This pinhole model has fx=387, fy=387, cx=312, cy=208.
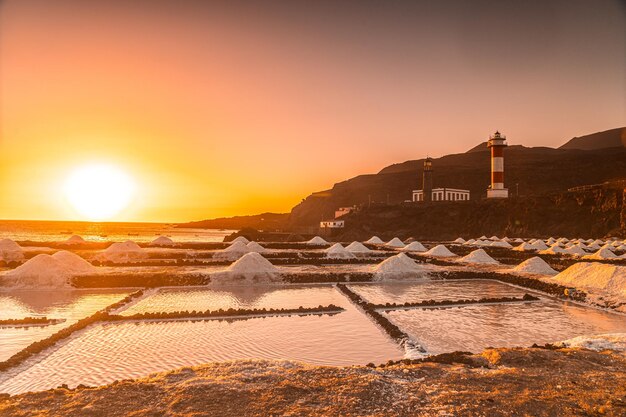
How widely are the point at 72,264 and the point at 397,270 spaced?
16.9 meters

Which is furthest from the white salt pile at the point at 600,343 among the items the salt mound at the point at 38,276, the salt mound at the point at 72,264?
the salt mound at the point at 72,264

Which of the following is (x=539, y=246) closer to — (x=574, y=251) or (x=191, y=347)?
(x=574, y=251)

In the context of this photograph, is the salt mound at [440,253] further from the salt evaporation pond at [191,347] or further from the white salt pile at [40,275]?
the white salt pile at [40,275]

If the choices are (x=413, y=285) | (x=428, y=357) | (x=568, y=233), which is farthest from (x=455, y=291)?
(x=568, y=233)

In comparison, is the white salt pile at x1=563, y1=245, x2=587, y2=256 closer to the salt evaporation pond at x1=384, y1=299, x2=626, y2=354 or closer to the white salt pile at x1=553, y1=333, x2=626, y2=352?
the salt evaporation pond at x1=384, y1=299, x2=626, y2=354

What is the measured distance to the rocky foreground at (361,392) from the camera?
5609mm

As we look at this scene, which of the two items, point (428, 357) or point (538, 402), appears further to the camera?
point (428, 357)

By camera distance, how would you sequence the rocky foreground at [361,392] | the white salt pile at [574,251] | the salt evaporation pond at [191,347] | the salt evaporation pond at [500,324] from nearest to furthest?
1. the rocky foreground at [361,392]
2. the salt evaporation pond at [191,347]
3. the salt evaporation pond at [500,324]
4. the white salt pile at [574,251]

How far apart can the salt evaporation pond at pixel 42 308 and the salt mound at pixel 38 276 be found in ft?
2.15

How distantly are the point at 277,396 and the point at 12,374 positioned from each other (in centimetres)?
564

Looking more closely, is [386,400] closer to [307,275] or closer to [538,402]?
[538,402]

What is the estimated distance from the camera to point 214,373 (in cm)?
705

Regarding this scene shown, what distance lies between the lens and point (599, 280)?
16.1 metres

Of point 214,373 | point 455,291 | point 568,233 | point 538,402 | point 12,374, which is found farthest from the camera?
point 568,233
